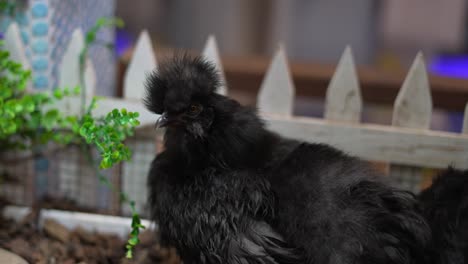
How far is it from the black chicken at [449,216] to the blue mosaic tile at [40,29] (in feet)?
6.21

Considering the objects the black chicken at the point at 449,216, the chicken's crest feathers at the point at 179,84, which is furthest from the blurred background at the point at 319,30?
the black chicken at the point at 449,216

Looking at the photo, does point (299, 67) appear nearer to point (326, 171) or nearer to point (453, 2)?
point (453, 2)

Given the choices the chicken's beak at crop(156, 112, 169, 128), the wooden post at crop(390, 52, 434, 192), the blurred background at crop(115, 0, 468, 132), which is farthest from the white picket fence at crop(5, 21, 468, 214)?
the blurred background at crop(115, 0, 468, 132)

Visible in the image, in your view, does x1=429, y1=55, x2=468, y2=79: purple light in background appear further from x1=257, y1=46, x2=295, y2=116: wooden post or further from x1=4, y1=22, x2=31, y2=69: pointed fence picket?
x1=4, y1=22, x2=31, y2=69: pointed fence picket

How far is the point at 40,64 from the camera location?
8.21 ft

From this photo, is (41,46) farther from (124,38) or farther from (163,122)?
(124,38)

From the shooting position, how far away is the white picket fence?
7.12ft

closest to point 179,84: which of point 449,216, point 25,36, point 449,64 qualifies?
point 449,216

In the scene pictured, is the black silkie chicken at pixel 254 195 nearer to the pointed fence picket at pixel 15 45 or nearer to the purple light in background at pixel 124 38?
the pointed fence picket at pixel 15 45

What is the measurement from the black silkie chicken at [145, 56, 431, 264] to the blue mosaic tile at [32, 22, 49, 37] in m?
0.93

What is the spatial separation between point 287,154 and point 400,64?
138 inches

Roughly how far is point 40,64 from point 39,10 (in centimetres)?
26

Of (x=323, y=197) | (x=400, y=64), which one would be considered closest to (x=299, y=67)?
(x=400, y=64)

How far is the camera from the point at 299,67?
380 cm
